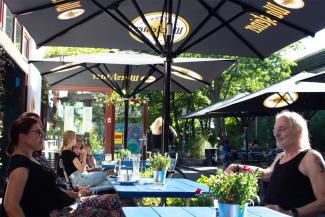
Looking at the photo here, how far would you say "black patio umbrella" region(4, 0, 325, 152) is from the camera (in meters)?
5.69

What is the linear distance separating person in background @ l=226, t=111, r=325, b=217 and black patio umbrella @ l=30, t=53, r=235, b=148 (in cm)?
484

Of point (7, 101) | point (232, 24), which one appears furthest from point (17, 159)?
point (7, 101)

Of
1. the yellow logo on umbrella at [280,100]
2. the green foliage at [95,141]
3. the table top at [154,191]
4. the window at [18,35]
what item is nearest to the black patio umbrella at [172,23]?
the table top at [154,191]

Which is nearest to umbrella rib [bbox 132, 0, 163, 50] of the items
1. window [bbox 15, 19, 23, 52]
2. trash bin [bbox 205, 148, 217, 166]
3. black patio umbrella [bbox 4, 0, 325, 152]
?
black patio umbrella [bbox 4, 0, 325, 152]

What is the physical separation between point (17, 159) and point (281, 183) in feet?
6.37

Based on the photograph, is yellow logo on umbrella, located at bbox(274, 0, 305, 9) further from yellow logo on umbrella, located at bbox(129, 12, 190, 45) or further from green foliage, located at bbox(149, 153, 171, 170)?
green foliage, located at bbox(149, 153, 171, 170)

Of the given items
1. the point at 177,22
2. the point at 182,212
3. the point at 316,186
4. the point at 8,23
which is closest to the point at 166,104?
the point at 177,22

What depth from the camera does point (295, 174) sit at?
3652 millimetres

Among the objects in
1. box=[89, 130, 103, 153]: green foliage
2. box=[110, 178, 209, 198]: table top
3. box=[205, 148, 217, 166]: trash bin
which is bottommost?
box=[205, 148, 217, 166]: trash bin

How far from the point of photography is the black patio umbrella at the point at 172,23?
569 cm

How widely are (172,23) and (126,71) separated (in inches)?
179

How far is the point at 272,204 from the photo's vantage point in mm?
3844

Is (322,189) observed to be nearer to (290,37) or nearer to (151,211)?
(151,211)

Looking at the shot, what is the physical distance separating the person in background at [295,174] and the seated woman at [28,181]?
1.29 metres
